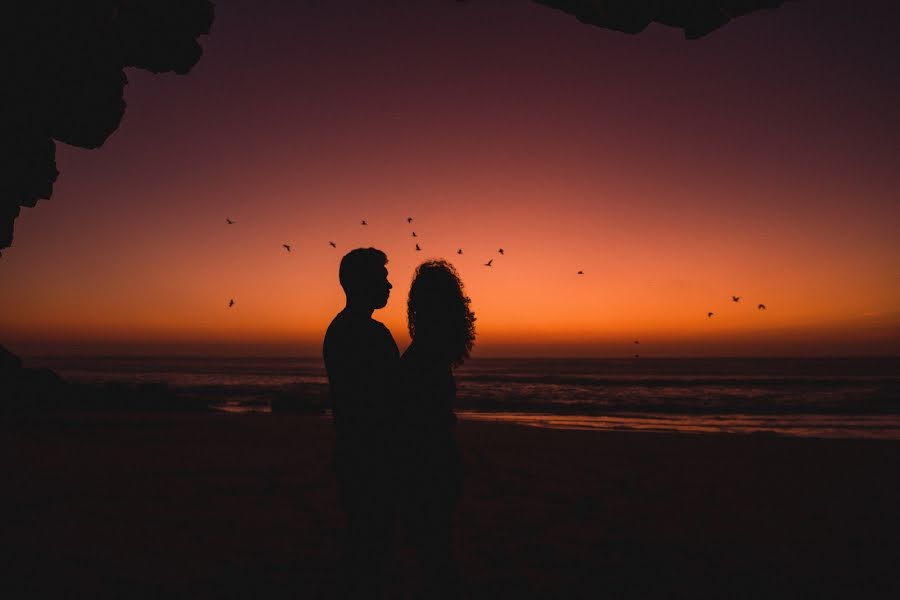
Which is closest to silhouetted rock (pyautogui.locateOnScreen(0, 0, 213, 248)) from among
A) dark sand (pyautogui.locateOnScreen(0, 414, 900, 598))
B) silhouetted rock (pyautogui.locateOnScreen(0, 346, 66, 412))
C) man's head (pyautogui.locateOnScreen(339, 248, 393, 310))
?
silhouetted rock (pyautogui.locateOnScreen(0, 346, 66, 412))

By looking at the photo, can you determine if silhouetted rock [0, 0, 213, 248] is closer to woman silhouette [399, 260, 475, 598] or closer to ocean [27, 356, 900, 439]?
woman silhouette [399, 260, 475, 598]

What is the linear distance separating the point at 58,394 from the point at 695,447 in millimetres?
17613

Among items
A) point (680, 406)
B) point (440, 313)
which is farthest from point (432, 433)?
point (680, 406)

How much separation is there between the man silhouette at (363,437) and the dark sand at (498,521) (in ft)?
6.10

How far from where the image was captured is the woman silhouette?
2.27 meters

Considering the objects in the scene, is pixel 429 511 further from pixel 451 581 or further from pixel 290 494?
pixel 290 494

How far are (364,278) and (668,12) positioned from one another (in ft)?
20.7

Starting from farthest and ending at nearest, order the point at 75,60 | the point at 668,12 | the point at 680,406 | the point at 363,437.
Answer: the point at 680,406, the point at 75,60, the point at 668,12, the point at 363,437

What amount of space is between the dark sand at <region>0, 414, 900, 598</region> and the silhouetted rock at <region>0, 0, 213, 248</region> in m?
6.04

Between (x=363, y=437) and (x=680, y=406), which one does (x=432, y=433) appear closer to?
(x=363, y=437)

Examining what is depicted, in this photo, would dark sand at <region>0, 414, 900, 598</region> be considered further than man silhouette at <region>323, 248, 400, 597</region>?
Yes

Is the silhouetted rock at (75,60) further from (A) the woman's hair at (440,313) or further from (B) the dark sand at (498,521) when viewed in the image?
(A) the woman's hair at (440,313)

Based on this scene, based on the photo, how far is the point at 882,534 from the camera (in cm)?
513

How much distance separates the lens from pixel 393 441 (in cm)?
227
